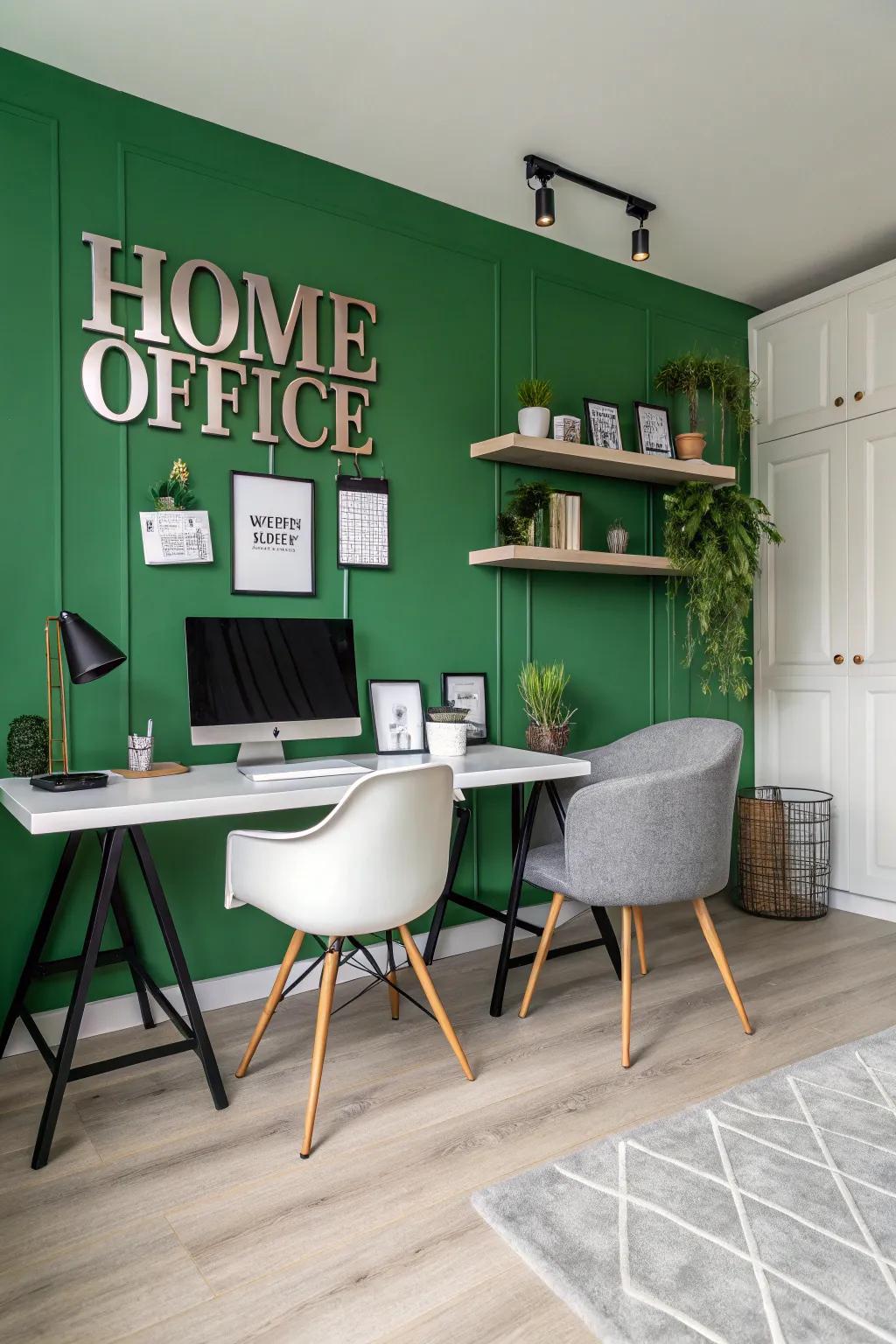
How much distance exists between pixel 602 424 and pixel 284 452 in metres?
1.39

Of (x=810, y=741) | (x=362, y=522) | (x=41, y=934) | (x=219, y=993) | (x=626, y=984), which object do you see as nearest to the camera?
(x=41, y=934)

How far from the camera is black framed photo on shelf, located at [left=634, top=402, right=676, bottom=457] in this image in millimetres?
3656

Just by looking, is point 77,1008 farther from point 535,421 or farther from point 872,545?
point 872,545

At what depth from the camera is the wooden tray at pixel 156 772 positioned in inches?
91.6

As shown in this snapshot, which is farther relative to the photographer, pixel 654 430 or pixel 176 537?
pixel 654 430

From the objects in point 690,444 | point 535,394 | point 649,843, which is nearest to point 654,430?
point 690,444

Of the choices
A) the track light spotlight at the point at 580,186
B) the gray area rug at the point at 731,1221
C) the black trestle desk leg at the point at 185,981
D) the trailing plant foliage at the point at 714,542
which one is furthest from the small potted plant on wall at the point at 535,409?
the gray area rug at the point at 731,1221

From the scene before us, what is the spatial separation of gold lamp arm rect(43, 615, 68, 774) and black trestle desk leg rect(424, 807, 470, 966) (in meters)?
1.27

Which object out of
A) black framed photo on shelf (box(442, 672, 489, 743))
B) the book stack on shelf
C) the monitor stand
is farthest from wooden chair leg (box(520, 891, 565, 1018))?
the book stack on shelf

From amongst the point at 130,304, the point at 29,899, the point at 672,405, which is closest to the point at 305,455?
the point at 130,304

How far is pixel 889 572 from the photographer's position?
11.6ft

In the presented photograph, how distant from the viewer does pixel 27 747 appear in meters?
2.27

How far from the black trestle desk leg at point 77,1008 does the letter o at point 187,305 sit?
151 cm

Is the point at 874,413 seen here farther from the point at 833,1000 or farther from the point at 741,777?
the point at 833,1000
